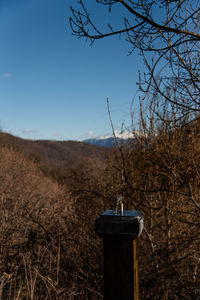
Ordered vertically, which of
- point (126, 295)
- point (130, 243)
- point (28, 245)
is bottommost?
point (28, 245)

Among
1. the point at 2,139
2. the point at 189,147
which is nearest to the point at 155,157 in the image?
Result: the point at 189,147

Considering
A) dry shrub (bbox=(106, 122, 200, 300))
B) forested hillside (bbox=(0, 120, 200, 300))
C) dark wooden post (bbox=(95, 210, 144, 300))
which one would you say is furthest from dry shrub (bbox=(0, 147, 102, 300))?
dark wooden post (bbox=(95, 210, 144, 300))

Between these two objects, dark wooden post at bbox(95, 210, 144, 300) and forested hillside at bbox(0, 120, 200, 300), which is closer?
dark wooden post at bbox(95, 210, 144, 300)

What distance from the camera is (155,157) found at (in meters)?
3.89

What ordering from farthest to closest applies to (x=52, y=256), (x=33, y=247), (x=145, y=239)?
(x=33, y=247) → (x=145, y=239) → (x=52, y=256)

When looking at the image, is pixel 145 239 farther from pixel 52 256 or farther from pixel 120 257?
pixel 120 257

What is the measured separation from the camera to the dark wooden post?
142cm

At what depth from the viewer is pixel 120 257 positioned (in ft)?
4.67

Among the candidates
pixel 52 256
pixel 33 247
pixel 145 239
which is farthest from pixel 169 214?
pixel 33 247

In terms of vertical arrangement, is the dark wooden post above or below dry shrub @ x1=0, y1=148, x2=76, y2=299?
above

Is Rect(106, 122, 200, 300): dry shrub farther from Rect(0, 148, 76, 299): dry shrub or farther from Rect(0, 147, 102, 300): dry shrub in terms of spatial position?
Rect(0, 148, 76, 299): dry shrub

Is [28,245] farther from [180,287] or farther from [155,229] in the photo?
[180,287]

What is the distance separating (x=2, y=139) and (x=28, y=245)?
52.9 ft

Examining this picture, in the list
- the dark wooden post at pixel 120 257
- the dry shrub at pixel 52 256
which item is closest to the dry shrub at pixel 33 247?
the dry shrub at pixel 52 256
